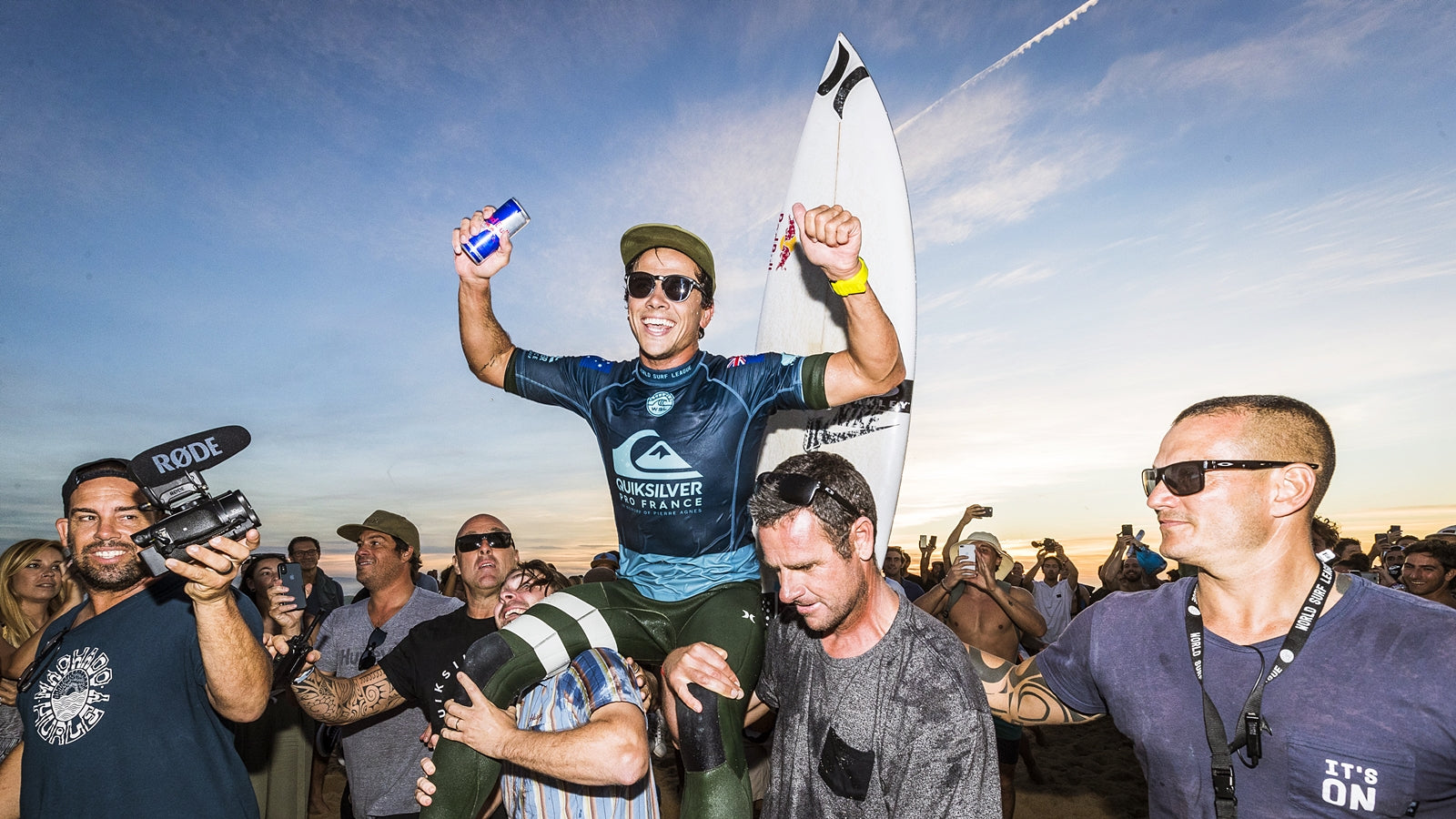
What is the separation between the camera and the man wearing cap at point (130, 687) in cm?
267

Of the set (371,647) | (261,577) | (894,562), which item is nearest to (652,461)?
(371,647)

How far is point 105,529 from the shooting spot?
2.92 metres

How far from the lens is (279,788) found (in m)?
5.48

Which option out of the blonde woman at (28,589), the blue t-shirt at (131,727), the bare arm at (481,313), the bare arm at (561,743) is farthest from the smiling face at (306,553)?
the bare arm at (561,743)

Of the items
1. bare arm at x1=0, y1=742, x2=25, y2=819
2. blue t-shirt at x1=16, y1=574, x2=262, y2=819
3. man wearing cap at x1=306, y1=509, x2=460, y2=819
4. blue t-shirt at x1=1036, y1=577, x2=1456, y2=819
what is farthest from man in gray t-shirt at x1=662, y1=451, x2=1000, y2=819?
bare arm at x1=0, y1=742, x2=25, y2=819

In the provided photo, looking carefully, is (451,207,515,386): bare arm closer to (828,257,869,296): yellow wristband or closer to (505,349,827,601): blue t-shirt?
(505,349,827,601): blue t-shirt

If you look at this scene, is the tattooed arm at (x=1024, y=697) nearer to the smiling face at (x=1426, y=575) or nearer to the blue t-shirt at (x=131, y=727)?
the blue t-shirt at (x=131, y=727)

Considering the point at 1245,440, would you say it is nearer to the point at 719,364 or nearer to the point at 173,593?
the point at 719,364

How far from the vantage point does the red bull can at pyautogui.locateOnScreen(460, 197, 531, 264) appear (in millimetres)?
2928

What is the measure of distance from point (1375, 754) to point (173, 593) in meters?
3.89

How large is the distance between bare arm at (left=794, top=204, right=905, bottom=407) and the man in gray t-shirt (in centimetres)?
32

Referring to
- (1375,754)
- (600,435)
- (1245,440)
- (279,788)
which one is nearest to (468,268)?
(600,435)

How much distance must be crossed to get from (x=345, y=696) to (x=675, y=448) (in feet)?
7.40

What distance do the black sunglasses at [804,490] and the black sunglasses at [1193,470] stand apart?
91 cm
